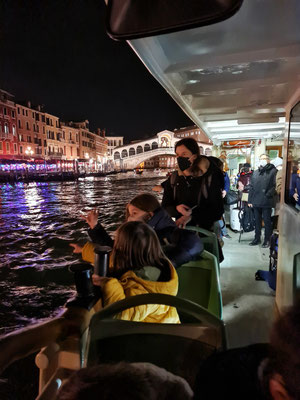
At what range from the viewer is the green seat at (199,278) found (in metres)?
2.10

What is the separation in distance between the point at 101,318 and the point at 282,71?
2230 mm

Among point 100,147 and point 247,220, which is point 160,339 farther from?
point 100,147

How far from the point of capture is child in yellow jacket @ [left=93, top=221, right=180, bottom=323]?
162cm

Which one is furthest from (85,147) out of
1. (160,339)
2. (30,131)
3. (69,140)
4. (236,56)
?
(160,339)

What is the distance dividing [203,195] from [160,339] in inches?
88.0

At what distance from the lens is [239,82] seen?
2.51 meters

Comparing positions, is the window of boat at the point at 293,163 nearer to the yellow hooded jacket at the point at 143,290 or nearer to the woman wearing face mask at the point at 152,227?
the woman wearing face mask at the point at 152,227

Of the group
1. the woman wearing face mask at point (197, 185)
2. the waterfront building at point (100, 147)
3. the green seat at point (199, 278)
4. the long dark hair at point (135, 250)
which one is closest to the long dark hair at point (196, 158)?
the woman wearing face mask at point (197, 185)

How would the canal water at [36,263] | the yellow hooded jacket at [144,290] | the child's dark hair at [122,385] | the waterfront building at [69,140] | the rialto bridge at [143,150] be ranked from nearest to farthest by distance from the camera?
the child's dark hair at [122,385] < the yellow hooded jacket at [144,290] < the canal water at [36,263] < the waterfront building at [69,140] < the rialto bridge at [143,150]

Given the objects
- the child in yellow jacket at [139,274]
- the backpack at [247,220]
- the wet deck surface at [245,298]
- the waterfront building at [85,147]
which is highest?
the waterfront building at [85,147]

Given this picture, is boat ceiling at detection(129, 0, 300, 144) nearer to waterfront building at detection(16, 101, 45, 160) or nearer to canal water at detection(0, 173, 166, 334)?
canal water at detection(0, 173, 166, 334)

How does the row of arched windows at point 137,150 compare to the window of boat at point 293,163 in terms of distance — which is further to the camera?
the row of arched windows at point 137,150

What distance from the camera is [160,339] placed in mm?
1249

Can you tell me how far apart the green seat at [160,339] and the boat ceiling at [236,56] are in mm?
1374
